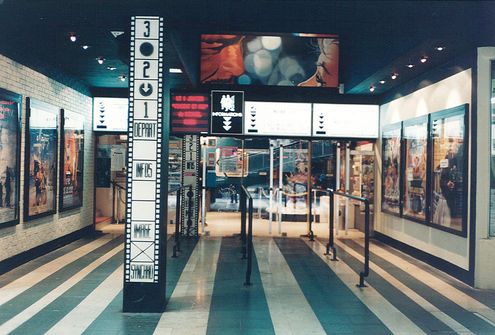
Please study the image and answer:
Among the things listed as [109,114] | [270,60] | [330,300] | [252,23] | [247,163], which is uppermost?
[270,60]

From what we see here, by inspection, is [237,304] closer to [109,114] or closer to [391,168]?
[391,168]

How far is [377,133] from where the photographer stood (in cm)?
1011

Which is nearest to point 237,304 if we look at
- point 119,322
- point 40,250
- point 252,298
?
point 252,298

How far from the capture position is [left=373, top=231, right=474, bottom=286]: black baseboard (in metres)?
6.50

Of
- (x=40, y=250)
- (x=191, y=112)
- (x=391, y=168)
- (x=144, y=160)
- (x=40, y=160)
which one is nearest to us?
(x=144, y=160)

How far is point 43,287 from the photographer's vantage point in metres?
6.02

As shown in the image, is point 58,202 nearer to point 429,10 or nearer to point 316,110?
point 316,110

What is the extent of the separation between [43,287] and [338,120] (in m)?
6.29

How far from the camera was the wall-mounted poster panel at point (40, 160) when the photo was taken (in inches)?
288

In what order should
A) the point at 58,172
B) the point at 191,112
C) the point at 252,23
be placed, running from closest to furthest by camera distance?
the point at 252,23
the point at 58,172
the point at 191,112

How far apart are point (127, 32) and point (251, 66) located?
4.87m

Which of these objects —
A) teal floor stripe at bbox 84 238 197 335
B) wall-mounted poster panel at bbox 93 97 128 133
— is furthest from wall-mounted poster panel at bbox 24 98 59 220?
teal floor stripe at bbox 84 238 197 335

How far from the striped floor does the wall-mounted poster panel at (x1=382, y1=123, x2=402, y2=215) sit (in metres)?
1.29

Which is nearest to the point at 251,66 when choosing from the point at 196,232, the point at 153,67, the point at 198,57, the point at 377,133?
the point at 198,57
